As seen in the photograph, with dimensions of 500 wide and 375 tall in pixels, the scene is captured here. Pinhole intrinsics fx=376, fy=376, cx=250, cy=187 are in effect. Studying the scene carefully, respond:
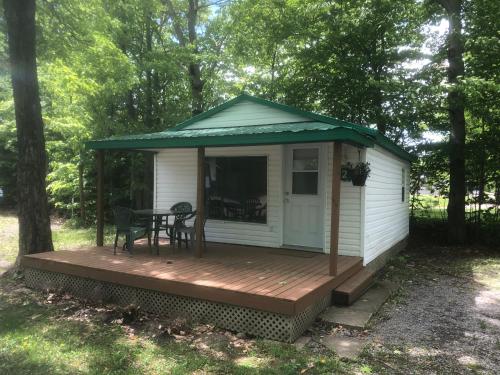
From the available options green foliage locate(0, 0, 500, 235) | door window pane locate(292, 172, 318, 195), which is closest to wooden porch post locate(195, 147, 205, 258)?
door window pane locate(292, 172, 318, 195)

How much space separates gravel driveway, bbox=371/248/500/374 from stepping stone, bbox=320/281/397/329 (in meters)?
0.12

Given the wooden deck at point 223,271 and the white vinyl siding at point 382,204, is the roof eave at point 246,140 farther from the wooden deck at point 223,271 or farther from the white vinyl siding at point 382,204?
the wooden deck at point 223,271

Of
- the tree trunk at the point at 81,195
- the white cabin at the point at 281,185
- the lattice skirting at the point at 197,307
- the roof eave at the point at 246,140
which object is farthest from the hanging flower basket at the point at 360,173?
the tree trunk at the point at 81,195

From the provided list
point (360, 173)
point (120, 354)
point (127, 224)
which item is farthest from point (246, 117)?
point (120, 354)

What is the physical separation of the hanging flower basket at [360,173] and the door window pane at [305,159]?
858 mm

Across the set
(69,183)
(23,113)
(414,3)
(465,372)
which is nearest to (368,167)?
(465,372)

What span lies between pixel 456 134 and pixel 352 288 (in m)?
7.61

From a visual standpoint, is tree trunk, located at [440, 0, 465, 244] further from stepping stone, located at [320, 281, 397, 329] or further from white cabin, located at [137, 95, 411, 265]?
stepping stone, located at [320, 281, 397, 329]

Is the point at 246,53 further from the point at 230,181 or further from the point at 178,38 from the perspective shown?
the point at 230,181

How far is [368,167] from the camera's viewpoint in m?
6.12

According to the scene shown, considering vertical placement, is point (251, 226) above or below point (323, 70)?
below


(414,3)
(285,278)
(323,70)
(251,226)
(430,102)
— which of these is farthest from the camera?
(323,70)

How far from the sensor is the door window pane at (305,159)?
6.85 metres

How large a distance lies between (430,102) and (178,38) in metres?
10.5
